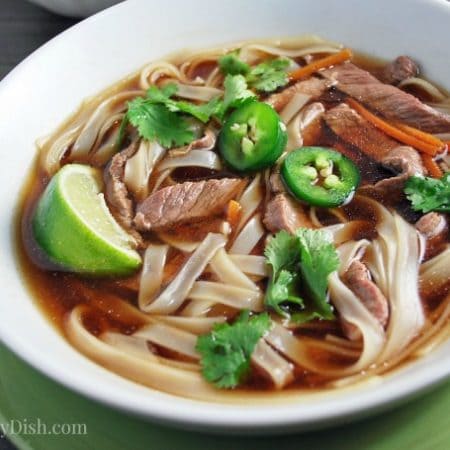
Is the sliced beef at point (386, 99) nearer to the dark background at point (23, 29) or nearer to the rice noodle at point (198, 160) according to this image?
the rice noodle at point (198, 160)

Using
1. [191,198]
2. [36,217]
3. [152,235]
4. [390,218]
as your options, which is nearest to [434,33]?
[390,218]

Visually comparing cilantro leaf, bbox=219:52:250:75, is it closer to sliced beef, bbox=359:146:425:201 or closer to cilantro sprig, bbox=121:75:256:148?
cilantro sprig, bbox=121:75:256:148

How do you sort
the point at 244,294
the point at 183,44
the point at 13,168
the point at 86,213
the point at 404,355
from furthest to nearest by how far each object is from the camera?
the point at 183,44 → the point at 13,168 → the point at 86,213 → the point at 244,294 → the point at 404,355

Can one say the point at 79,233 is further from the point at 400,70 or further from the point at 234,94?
the point at 400,70

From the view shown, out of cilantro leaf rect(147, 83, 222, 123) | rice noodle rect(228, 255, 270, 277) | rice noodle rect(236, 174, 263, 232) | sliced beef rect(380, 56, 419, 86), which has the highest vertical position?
sliced beef rect(380, 56, 419, 86)

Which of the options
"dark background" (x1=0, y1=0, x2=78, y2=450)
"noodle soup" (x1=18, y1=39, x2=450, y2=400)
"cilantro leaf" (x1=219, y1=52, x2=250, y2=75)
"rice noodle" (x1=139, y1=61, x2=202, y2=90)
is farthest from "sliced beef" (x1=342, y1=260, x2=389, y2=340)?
"dark background" (x1=0, y1=0, x2=78, y2=450)

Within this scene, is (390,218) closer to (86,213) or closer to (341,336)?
(341,336)

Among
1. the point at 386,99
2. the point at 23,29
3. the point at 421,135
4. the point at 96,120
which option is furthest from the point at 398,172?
the point at 23,29
